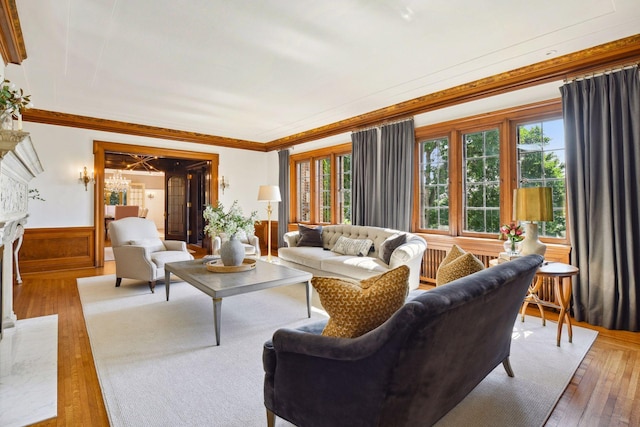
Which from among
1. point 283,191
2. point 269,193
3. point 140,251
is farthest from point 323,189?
point 140,251

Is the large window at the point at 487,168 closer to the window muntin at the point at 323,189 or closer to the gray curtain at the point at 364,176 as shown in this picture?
the gray curtain at the point at 364,176

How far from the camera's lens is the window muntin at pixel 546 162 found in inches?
149

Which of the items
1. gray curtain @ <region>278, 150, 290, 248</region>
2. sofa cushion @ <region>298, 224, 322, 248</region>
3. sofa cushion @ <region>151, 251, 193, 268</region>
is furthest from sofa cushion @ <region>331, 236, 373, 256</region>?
gray curtain @ <region>278, 150, 290, 248</region>

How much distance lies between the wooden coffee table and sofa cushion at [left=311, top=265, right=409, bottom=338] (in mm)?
1693

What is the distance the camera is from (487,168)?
4.42m

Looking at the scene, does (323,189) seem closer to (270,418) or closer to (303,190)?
(303,190)

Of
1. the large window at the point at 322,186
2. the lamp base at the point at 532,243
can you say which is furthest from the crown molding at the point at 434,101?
the lamp base at the point at 532,243

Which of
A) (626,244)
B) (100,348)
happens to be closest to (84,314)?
(100,348)

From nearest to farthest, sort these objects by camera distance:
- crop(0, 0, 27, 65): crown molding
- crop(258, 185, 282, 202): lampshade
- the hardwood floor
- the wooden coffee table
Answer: the hardwood floor, crop(0, 0, 27, 65): crown molding, the wooden coffee table, crop(258, 185, 282, 202): lampshade

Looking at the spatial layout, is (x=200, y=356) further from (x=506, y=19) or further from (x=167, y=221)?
(x=167, y=221)

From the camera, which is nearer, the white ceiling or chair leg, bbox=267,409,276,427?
chair leg, bbox=267,409,276,427

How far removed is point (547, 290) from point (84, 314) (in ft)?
16.9

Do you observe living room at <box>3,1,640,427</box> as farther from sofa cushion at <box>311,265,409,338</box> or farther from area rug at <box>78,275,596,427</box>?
sofa cushion at <box>311,265,409,338</box>

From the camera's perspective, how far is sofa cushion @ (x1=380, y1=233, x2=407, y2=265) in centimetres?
429
